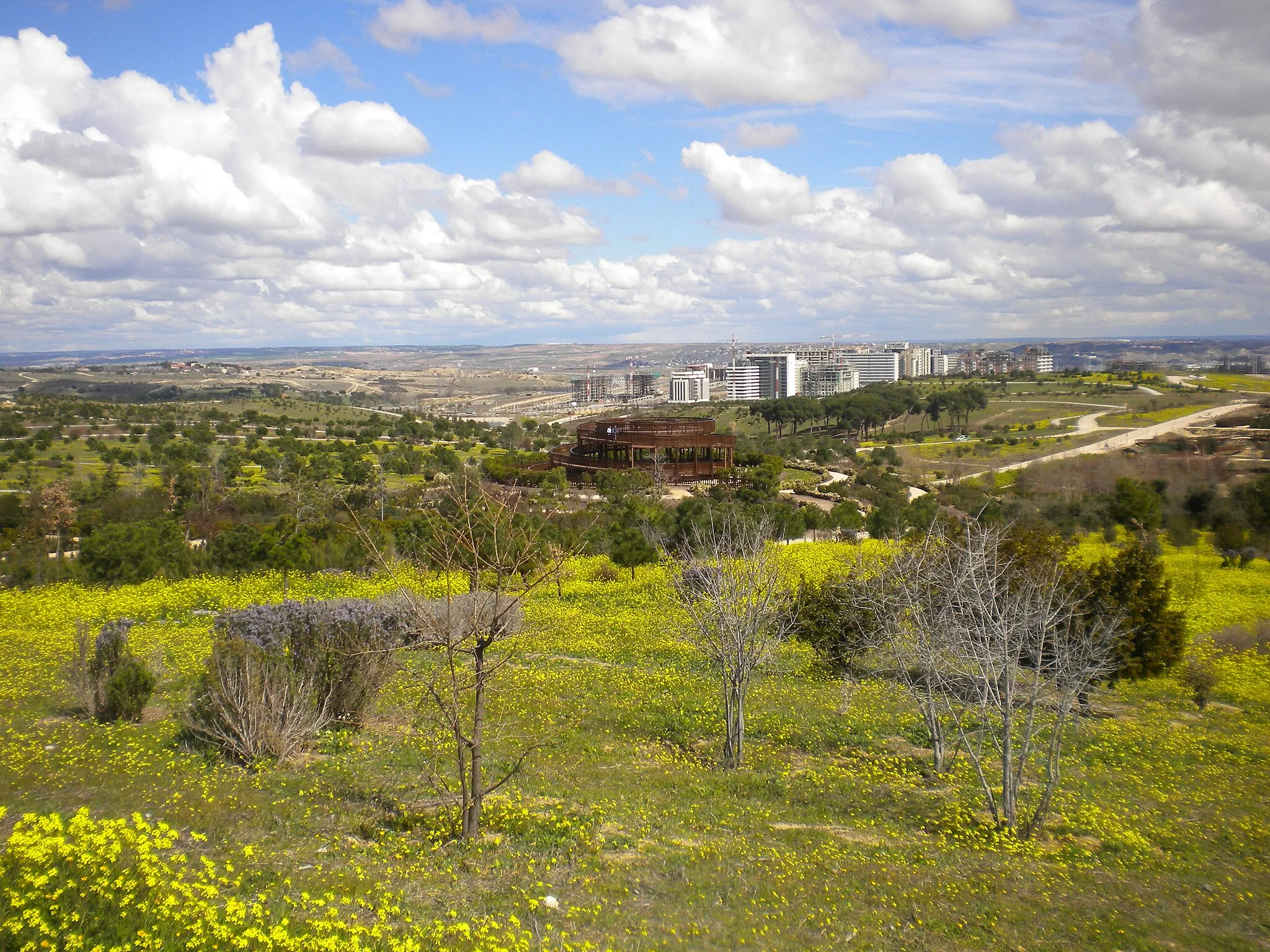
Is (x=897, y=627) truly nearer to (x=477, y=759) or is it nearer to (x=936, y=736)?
(x=936, y=736)

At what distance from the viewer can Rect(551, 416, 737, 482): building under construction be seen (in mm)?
47312

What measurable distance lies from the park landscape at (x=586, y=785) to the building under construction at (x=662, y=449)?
26818 mm

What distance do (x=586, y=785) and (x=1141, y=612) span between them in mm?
11064

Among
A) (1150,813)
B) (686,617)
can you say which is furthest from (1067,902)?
(686,617)

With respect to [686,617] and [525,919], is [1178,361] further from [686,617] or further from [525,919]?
[525,919]

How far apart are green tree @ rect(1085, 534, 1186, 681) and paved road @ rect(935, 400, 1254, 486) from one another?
31354 millimetres

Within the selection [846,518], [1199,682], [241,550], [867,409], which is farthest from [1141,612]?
[867,409]

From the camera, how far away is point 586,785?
31.5ft

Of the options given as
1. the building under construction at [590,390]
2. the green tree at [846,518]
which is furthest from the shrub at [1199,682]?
the building under construction at [590,390]

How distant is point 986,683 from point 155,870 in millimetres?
7773

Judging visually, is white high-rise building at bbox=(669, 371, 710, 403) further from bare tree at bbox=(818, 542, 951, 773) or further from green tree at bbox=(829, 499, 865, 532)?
bare tree at bbox=(818, 542, 951, 773)

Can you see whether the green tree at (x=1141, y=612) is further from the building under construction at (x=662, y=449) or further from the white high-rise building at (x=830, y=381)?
the white high-rise building at (x=830, y=381)

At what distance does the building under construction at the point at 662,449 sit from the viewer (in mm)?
47312

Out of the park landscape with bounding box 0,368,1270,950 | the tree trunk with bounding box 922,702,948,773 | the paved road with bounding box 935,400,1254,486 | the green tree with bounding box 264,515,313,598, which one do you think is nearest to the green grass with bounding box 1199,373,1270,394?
the paved road with bounding box 935,400,1254,486
